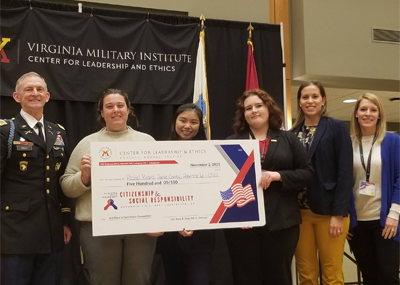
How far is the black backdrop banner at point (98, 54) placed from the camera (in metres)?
3.30

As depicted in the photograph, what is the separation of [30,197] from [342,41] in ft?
13.7

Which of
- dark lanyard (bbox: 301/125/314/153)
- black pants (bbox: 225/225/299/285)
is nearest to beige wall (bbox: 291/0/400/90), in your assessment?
dark lanyard (bbox: 301/125/314/153)

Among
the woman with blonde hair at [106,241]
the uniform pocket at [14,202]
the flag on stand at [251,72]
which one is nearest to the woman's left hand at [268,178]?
the woman with blonde hair at [106,241]

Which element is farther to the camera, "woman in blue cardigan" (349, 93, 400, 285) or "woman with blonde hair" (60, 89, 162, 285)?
"woman in blue cardigan" (349, 93, 400, 285)

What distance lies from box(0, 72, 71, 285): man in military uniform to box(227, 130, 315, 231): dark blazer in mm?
1257

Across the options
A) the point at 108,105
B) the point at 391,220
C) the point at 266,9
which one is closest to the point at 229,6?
the point at 266,9

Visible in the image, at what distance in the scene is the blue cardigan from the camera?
2.37 m

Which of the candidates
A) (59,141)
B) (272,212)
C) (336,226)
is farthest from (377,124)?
(59,141)

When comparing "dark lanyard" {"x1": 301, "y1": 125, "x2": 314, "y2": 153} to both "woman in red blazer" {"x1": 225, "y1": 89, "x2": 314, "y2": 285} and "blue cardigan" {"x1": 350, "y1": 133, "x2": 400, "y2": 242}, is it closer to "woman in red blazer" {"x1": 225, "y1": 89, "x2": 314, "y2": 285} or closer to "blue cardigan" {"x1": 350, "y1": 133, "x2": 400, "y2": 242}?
"woman in red blazer" {"x1": 225, "y1": 89, "x2": 314, "y2": 285}

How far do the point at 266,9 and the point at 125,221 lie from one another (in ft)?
10.9

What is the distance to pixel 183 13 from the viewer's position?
13.6ft

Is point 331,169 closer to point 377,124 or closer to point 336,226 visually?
point 336,226

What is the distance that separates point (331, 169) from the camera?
7.76 ft

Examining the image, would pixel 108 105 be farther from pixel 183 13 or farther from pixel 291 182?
pixel 183 13
